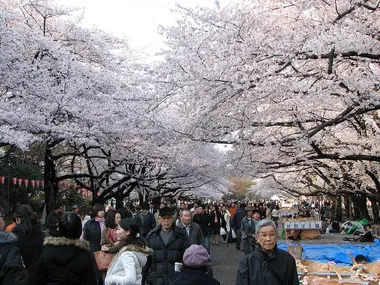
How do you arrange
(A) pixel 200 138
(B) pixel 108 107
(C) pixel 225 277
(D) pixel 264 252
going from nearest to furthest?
(D) pixel 264 252, (C) pixel 225 277, (A) pixel 200 138, (B) pixel 108 107

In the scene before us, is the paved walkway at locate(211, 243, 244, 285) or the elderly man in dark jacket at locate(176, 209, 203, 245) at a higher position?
the elderly man in dark jacket at locate(176, 209, 203, 245)

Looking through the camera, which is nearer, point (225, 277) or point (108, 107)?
point (225, 277)

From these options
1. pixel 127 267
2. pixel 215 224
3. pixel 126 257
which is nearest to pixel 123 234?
pixel 126 257

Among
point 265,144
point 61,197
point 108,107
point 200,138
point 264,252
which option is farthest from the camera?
point 61,197

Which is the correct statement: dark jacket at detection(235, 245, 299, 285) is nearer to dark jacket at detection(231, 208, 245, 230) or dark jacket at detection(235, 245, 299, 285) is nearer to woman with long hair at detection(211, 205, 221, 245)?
dark jacket at detection(231, 208, 245, 230)

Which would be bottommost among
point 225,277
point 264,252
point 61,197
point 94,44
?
point 225,277

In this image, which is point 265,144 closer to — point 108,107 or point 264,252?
point 108,107

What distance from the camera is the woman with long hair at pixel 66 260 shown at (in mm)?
3951

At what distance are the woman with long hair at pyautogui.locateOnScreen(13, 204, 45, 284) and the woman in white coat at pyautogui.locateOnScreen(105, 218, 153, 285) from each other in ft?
4.63

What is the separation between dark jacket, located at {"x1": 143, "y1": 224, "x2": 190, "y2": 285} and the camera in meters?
5.48

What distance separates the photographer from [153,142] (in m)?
19.8

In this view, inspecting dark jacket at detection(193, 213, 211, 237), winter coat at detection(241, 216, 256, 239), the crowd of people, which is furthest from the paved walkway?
the crowd of people

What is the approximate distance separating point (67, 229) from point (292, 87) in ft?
27.3

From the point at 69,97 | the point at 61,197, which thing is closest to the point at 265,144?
the point at 69,97
